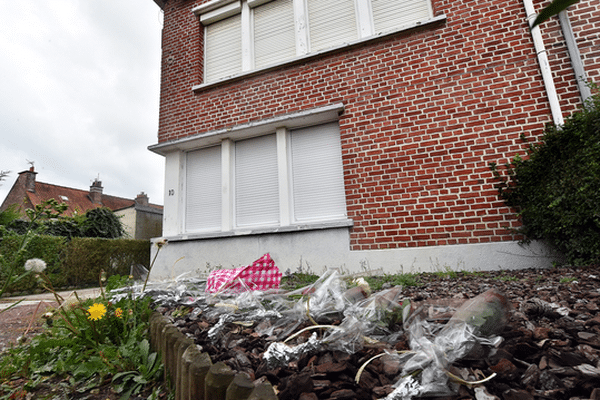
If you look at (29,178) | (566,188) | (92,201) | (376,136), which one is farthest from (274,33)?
(92,201)

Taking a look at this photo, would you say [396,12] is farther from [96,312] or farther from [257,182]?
[96,312]

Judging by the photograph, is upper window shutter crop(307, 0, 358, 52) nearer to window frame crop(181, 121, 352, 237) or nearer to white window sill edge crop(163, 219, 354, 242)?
window frame crop(181, 121, 352, 237)

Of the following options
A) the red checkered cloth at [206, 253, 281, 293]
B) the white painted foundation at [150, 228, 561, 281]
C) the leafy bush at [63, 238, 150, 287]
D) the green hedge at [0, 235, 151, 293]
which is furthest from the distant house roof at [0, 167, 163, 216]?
the red checkered cloth at [206, 253, 281, 293]

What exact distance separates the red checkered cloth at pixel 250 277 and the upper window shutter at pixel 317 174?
1967 millimetres

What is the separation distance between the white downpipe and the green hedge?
7596mm

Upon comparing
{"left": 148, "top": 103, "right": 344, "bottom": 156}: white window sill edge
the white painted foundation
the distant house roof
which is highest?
the distant house roof

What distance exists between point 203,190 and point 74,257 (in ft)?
9.49

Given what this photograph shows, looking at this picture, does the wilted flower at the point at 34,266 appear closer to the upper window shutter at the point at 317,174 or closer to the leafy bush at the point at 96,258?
the upper window shutter at the point at 317,174

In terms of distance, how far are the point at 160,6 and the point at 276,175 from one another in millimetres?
4847

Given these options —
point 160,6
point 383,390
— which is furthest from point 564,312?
point 160,6

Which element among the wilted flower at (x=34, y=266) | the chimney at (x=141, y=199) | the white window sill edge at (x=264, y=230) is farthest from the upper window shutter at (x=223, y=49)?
the chimney at (x=141, y=199)

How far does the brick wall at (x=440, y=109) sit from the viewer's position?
13.6 feet

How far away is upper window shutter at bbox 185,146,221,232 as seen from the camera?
233 inches

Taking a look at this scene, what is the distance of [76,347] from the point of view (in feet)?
6.16
